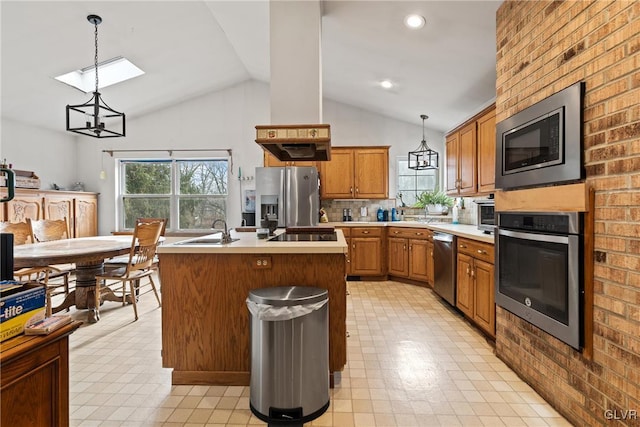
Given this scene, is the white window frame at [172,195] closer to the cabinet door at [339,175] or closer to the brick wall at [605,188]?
the cabinet door at [339,175]

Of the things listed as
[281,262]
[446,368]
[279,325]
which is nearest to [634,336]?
[446,368]

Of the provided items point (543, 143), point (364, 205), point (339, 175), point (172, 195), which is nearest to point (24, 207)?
point (172, 195)

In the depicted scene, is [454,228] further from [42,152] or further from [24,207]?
[42,152]

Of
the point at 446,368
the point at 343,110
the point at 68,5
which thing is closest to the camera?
the point at 446,368

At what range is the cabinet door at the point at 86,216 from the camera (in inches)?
207

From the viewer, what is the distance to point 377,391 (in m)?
2.04

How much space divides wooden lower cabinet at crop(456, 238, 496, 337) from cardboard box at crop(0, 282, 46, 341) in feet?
9.12

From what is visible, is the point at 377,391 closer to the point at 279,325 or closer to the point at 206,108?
the point at 279,325

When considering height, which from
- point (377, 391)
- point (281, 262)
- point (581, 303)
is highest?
point (281, 262)

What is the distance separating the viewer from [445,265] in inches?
144

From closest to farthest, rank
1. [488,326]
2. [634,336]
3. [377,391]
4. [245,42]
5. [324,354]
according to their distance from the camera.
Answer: [634,336] → [324,354] → [377,391] → [488,326] → [245,42]

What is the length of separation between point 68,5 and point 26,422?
12.0ft

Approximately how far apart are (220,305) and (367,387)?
1.08 meters

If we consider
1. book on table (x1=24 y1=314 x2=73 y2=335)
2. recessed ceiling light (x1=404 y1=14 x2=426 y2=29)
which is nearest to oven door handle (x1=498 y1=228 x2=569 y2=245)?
recessed ceiling light (x1=404 y1=14 x2=426 y2=29)
